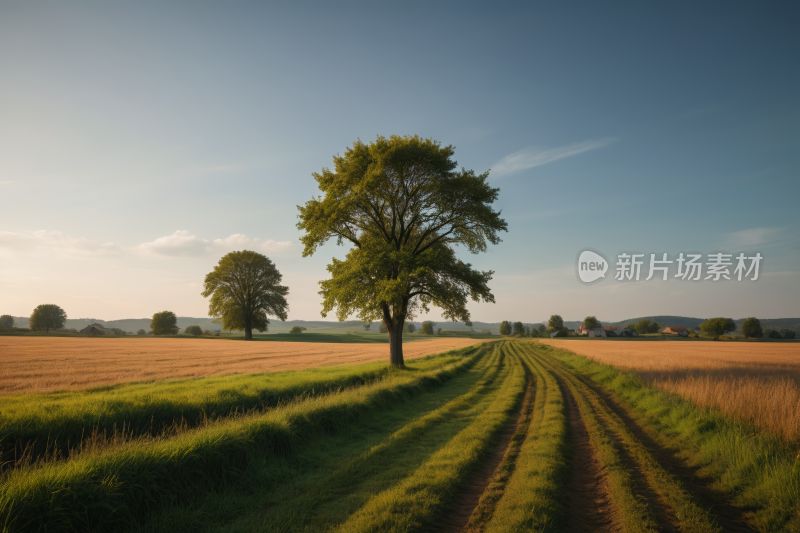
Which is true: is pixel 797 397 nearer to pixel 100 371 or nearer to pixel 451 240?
pixel 451 240

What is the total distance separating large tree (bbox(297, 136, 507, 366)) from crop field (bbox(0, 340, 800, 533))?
372 inches

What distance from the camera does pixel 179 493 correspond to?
6457 millimetres

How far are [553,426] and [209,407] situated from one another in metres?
11.4

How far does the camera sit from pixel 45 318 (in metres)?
94.4

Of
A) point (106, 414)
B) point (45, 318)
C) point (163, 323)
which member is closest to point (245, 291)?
point (163, 323)

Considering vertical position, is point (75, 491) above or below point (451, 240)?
below

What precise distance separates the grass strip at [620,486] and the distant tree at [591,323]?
17931 cm

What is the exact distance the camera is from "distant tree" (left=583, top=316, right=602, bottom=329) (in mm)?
166750

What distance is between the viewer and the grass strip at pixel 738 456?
20.0 feet

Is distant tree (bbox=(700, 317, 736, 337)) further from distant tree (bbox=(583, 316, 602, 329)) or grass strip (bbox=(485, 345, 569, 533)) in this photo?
grass strip (bbox=(485, 345, 569, 533))

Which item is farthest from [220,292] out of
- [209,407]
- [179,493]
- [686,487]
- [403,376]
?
[686,487]

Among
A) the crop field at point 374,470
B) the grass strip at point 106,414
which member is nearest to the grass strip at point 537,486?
the crop field at point 374,470

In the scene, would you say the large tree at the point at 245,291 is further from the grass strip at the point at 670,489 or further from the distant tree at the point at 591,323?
the distant tree at the point at 591,323

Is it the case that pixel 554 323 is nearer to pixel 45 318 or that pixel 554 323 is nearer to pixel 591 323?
pixel 591 323
